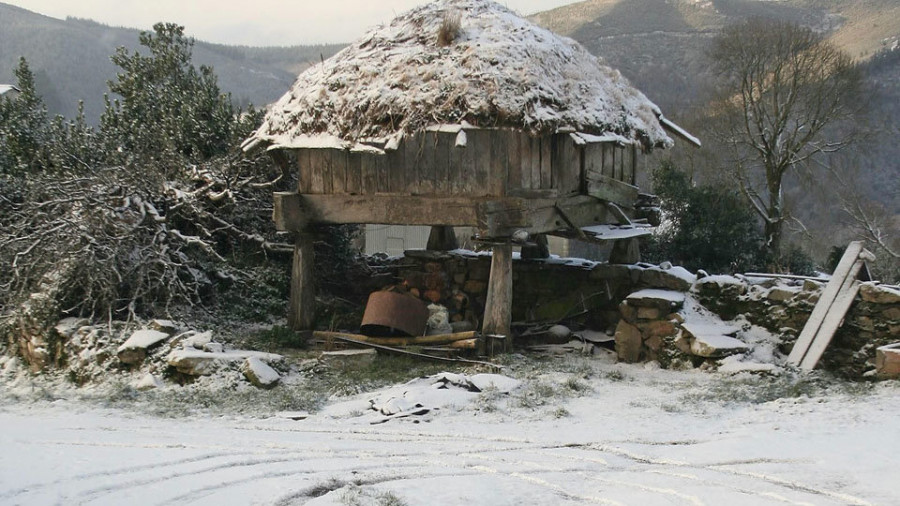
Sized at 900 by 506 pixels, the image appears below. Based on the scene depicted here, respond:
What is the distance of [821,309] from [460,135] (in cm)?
426

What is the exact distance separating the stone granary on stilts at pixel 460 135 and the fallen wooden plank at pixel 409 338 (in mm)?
333

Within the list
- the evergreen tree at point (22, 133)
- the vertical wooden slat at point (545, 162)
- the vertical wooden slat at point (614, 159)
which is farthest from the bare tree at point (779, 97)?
the evergreen tree at point (22, 133)

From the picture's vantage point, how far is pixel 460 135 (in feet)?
27.1

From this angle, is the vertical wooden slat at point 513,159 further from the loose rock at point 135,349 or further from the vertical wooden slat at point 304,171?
the loose rock at point 135,349

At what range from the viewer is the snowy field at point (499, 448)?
Result: 3979 millimetres

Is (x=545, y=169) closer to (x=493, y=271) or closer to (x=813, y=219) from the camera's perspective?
(x=493, y=271)

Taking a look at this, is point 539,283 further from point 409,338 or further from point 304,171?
point 304,171

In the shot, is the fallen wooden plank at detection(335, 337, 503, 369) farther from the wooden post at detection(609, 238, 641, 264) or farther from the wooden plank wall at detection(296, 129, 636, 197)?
the wooden post at detection(609, 238, 641, 264)

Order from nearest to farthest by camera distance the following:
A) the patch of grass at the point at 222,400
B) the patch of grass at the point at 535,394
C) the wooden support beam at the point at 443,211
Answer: the patch of grass at the point at 535,394 → the patch of grass at the point at 222,400 → the wooden support beam at the point at 443,211

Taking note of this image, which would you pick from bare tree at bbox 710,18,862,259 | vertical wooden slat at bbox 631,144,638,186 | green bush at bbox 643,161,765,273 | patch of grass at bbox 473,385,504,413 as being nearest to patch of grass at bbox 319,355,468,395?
patch of grass at bbox 473,385,504,413

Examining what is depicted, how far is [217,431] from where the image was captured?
589 cm

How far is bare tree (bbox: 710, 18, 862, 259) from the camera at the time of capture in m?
21.4

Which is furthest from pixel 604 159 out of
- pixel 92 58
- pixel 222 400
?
pixel 92 58

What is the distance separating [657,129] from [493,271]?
324 centimetres
